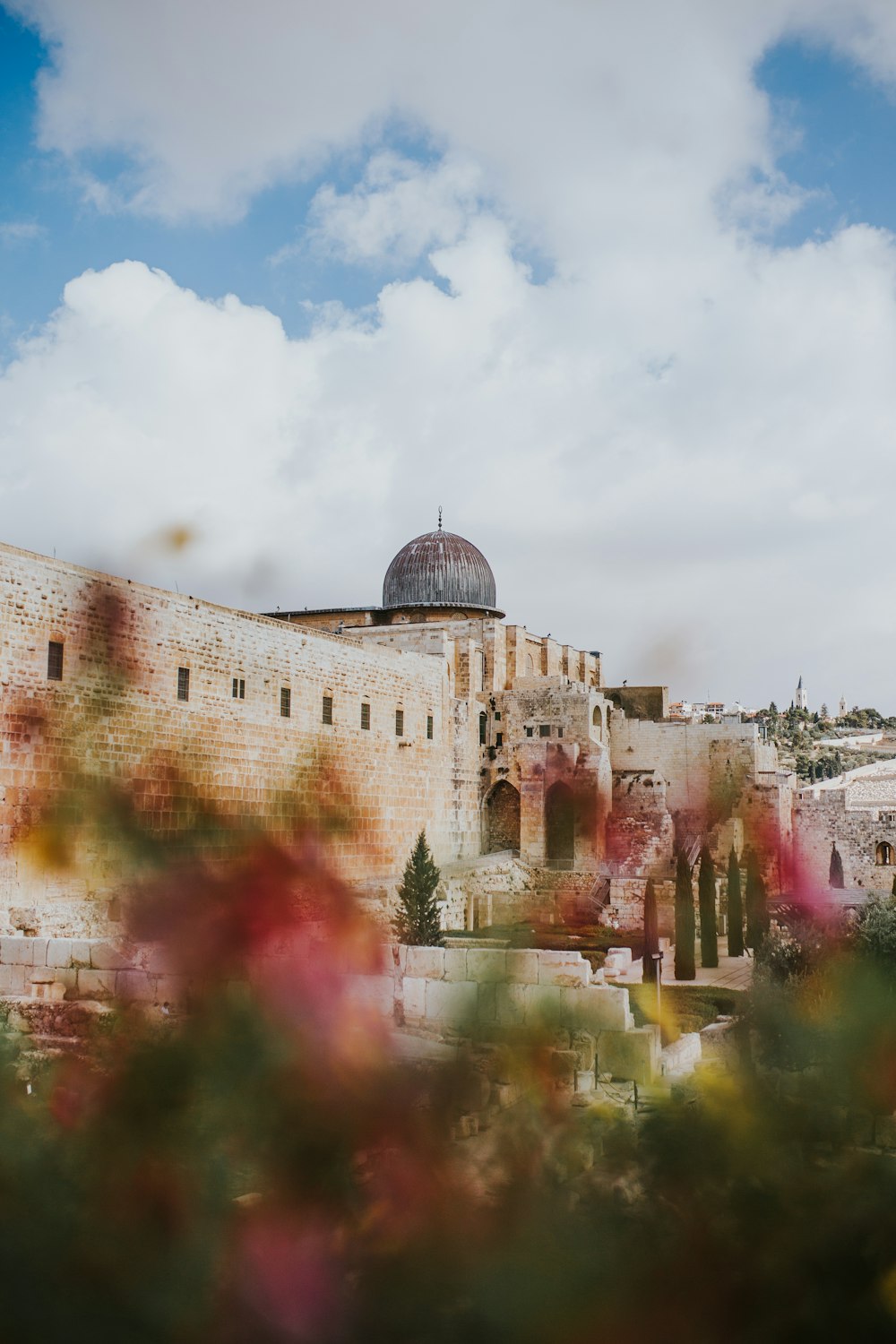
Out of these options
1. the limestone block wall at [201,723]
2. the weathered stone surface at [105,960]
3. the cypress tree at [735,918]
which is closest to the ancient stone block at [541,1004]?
the weathered stone surface at [105,960]

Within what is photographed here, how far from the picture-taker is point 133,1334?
18.4 feet

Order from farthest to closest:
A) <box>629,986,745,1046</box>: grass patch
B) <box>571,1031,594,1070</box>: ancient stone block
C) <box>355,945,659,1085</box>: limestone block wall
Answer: <box>629,986,745,1046</box>: grass patch → <box>355,945,659,1085</box>: limestone block wall → <box>571,1031,594,1070</box>: ancient stone block

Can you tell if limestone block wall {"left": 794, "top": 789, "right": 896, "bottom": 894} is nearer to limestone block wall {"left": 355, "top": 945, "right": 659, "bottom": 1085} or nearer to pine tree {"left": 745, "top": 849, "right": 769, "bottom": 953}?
pine tree {"left": 745, "top": 849, "right": 769, "bottom": 953}

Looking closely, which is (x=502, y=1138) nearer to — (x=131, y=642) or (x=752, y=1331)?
(x=752, y=1331)

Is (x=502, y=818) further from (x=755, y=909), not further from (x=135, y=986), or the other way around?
(x=135, y=986)

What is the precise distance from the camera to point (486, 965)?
9.24m

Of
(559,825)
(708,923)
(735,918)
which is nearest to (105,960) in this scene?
(708,923)

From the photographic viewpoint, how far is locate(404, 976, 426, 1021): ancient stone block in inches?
356

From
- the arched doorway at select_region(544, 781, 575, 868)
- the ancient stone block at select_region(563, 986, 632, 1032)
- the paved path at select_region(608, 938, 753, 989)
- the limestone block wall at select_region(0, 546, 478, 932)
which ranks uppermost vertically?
the limestone block wall at select_region(0, 546, 478, 932)

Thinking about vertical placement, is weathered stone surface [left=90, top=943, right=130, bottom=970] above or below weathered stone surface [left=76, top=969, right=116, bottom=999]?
above

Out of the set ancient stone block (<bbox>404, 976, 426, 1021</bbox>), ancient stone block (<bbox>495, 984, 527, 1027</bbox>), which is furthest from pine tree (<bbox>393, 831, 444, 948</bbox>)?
ancient stone block (<bbox>495, 984, 527, 1027</bbox>)

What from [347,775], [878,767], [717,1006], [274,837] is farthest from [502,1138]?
[878,767]

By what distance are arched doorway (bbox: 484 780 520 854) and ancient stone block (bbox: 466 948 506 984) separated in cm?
2056

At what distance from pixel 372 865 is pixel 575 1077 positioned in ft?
52.8
